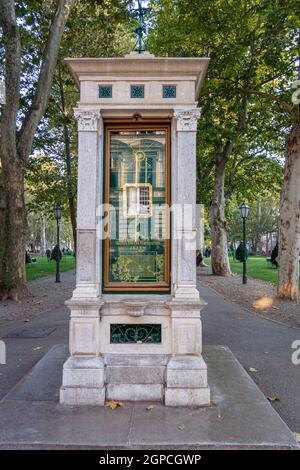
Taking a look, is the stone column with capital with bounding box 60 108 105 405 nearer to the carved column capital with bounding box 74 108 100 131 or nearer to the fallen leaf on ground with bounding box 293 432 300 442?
the carved column capital with bounding box 74 108 100 131

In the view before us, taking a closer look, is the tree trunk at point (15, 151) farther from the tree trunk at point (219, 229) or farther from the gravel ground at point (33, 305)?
the tree trunk at point (219, 229)

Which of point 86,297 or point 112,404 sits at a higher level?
point 86,297

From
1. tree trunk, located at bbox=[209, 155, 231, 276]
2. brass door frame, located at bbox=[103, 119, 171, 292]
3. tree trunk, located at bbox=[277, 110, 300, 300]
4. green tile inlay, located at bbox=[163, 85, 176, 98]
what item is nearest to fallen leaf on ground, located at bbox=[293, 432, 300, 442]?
brass door frame, located at bbox=[103, 119, 171, 292]

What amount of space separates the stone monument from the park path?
142 cm

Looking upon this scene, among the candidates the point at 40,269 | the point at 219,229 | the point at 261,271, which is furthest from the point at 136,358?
the point at 40,269

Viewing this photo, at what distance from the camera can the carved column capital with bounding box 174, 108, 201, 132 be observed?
465 cm

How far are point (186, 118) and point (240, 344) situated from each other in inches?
197

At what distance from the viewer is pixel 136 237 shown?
16.4 ft

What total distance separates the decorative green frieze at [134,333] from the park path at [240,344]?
5.87ft

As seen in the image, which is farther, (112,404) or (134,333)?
(134,333)

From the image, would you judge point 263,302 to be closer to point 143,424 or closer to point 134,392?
point 134,392

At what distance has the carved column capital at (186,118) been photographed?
465 cm

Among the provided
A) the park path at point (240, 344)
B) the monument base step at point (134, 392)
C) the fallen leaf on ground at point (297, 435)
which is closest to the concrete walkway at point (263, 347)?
the park path at point (240, 344)

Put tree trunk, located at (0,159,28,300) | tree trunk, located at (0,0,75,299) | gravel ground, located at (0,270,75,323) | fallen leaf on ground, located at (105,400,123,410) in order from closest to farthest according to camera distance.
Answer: fallen leaf on ground, located at (105,400,123,410)
gravel ground, located at (0,270,75,323)
tree trunk, located at (0,0,75,299)
tree trunk, located at (0,159,28,300)
